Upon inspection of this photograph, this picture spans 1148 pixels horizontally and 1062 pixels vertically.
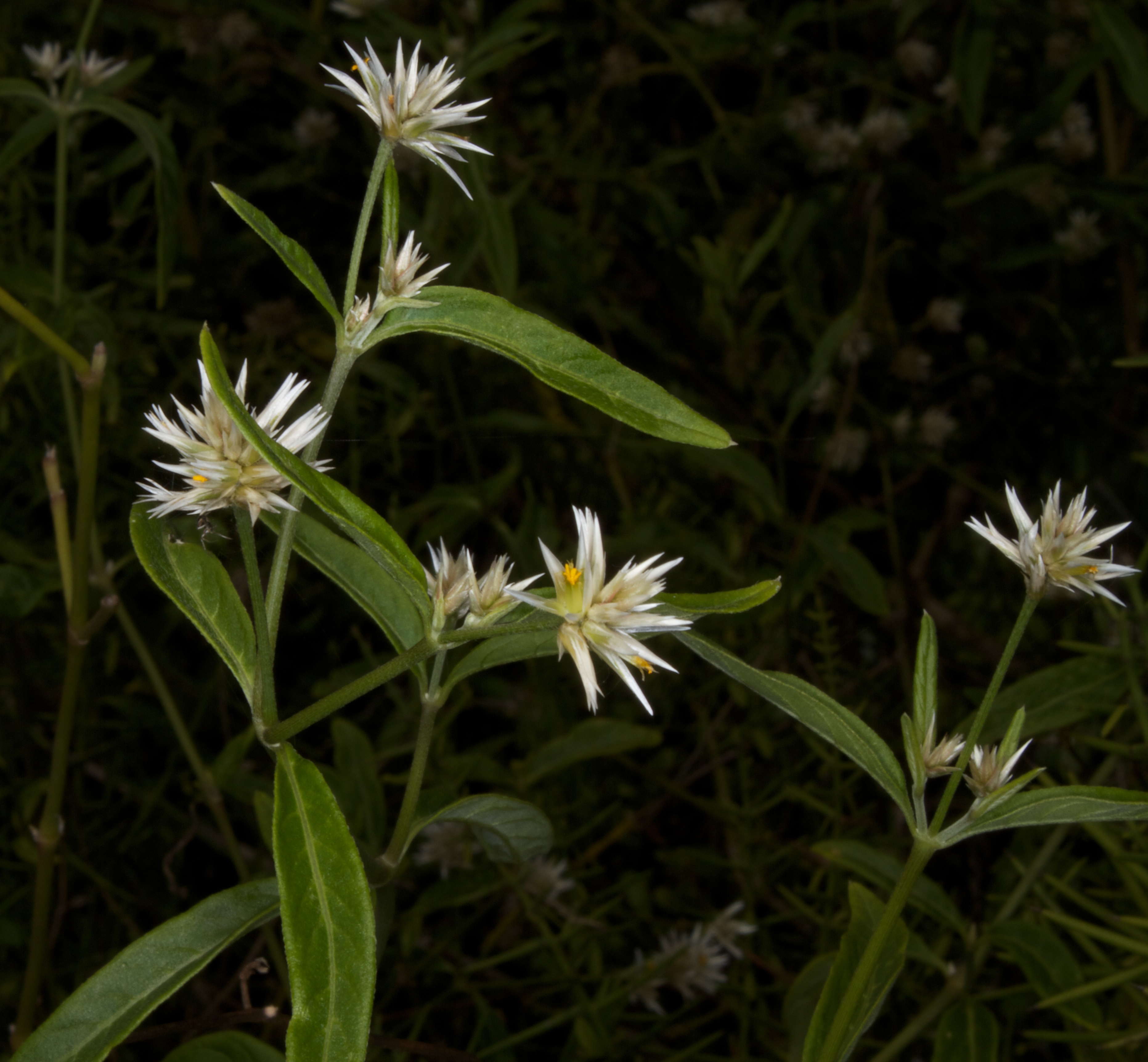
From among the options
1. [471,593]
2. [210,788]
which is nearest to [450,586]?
[471,593]

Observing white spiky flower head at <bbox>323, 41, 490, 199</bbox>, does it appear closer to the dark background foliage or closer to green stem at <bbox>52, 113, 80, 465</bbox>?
the dark background foliage

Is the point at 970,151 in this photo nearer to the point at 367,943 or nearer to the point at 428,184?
the point at 428,184

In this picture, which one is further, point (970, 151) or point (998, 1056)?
point (970, 151)

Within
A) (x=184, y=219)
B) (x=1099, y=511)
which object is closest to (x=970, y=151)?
(x=1099, y=511)

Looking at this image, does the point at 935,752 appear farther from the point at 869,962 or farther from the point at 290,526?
the point at 290,526

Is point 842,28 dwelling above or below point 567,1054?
above

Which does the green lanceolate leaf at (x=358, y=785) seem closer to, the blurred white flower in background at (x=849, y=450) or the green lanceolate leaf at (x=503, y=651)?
the green lanceolate leaf at (x=503, y=651)
